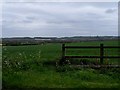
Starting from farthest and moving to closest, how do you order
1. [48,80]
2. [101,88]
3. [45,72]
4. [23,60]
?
[23,60] < [45,72] < [48,80] < [101,88]

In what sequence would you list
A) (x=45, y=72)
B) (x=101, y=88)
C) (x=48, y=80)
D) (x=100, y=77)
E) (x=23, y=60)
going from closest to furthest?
(x=101, y=88) → (x=48, y=80) → (x=100, y=77) → (x=45, y=72) → (x=23, y=60)

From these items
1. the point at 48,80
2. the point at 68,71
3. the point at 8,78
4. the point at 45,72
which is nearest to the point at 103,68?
the point at 68,71

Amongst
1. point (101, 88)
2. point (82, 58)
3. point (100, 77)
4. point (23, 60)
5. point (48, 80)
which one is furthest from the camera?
point (82, 58)

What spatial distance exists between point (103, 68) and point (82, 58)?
12.5 feet

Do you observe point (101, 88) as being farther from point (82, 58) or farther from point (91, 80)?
point (82, 58)

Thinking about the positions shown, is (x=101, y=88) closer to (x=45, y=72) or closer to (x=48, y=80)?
(x=48, y=80)

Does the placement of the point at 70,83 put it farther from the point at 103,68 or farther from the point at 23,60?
the point at 23,60

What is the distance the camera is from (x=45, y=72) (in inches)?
564

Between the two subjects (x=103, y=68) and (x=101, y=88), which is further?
(x=103, y=68)

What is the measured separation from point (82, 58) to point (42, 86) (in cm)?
769

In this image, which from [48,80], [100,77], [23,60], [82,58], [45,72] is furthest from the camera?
[82,58]

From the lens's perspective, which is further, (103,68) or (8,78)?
(103,68)

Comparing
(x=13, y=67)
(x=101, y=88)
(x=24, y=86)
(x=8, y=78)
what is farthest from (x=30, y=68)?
(x=101, y=88)

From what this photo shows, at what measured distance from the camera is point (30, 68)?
1519cm
